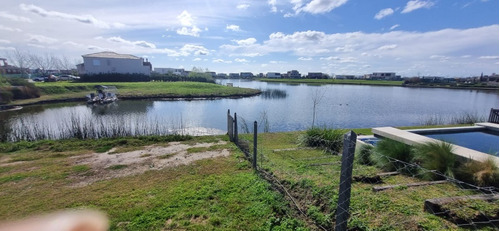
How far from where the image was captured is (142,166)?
22.9 feet

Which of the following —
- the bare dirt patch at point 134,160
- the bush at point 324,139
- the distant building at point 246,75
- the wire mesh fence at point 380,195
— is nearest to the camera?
the wire mesh fence at point 380,195

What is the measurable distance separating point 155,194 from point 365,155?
5524 millimetres

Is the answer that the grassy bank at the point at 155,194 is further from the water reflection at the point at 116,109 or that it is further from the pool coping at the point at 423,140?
the water reflection at the point at 116,109

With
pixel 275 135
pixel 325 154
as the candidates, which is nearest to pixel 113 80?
pixel 275 135

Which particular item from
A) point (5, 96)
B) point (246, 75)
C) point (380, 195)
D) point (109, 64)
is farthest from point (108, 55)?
point (246, 75)

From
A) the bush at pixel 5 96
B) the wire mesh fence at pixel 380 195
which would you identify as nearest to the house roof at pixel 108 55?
the bush at pixel 5 96

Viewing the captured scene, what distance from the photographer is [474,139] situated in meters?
8.46

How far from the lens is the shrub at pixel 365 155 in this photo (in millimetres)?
6223

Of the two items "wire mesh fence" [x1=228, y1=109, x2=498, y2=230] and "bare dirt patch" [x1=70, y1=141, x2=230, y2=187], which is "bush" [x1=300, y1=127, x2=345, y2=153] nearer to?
"wire mesh fence" [x1=228, y1=109, x2=498, y2=230]

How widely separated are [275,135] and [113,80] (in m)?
50.4

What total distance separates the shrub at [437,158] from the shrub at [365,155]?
1.07 m

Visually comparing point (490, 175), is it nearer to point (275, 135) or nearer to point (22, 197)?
point (275, 135)

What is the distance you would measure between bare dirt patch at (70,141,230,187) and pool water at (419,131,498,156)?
8112 millimetres

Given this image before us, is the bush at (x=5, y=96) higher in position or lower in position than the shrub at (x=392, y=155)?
higher
